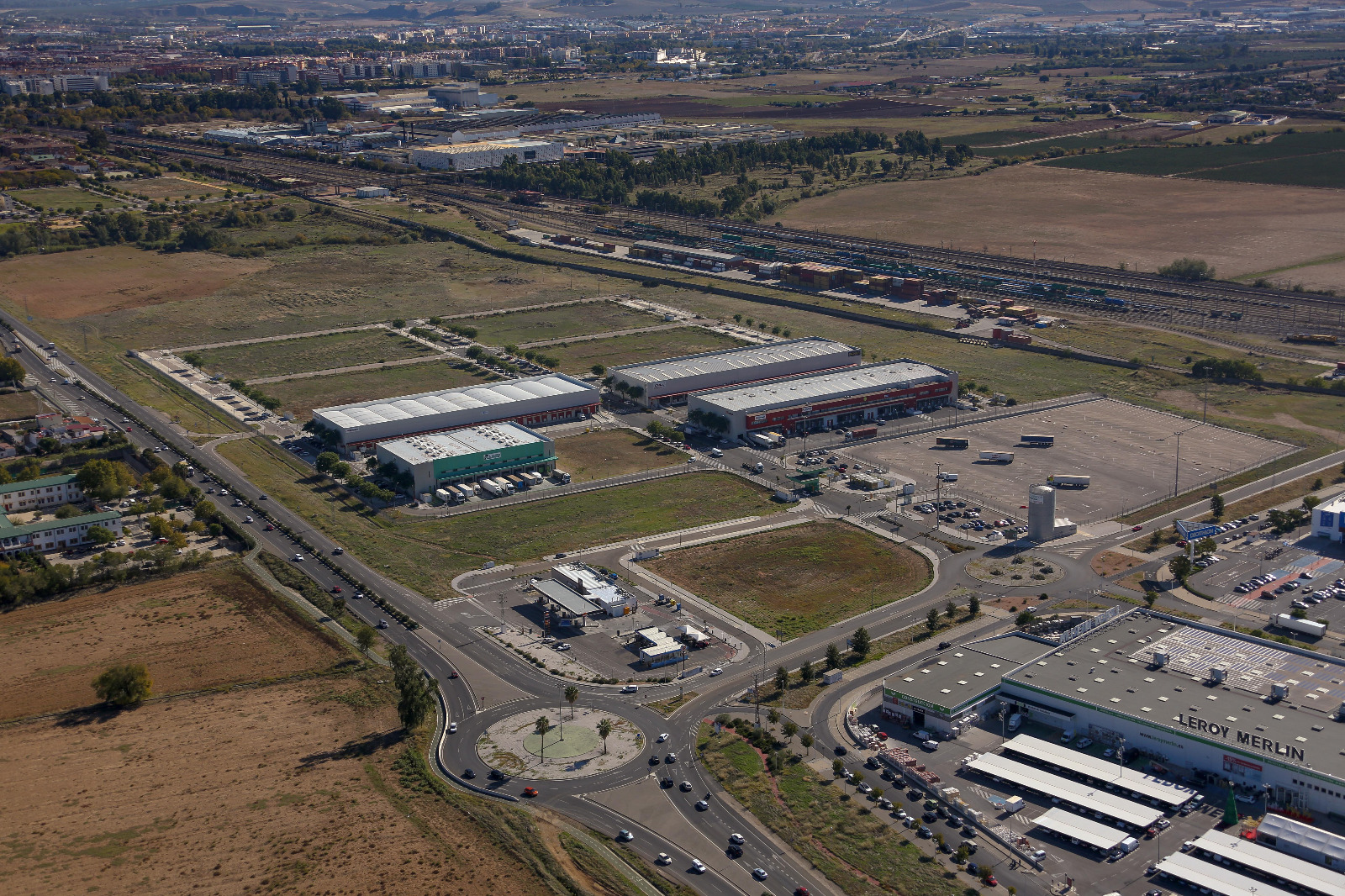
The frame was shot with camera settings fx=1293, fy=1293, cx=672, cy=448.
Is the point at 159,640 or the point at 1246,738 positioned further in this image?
the point at 159,640

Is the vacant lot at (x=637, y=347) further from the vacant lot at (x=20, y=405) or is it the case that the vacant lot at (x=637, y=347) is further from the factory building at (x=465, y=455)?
the vacant lot at (x=20, y=405)

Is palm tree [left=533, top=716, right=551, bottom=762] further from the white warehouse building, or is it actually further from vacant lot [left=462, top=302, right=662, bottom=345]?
the white warehouse building

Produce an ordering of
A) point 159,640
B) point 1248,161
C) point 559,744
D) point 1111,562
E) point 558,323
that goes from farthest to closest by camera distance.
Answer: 1. point 1248,161
2. point 558,323
3. point 1111,562
4. point 159,640
5. point 559,744

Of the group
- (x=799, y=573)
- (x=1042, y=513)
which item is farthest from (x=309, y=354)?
(x=1042, y=513)

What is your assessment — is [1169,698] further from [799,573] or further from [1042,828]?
[799,573]

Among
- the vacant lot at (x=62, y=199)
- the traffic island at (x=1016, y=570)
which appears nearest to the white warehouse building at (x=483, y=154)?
the vacant lot at (x=62, y=199)

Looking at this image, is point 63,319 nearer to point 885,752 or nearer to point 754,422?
point 754,422
